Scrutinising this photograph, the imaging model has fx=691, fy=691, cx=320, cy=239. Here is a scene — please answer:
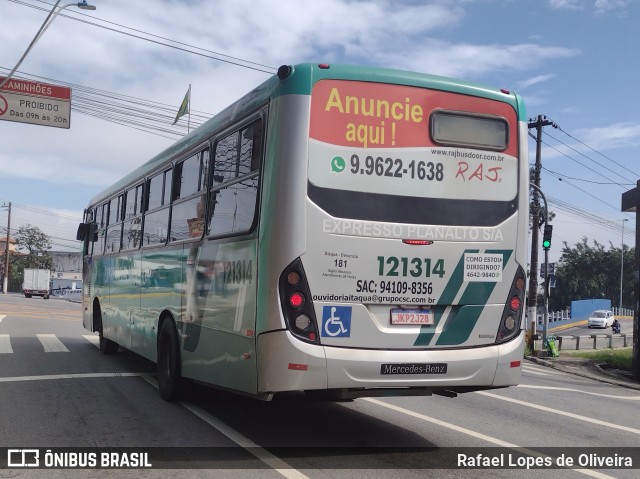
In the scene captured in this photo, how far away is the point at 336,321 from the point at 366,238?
784mm

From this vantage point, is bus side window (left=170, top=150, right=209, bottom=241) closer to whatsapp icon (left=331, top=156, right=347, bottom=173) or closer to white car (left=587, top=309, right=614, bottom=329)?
whatsapp icon (left=331, top=156, right=347, bottom=173)

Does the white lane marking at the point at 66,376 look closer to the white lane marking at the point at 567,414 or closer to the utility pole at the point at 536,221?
the white lane marking at the point at 567,414

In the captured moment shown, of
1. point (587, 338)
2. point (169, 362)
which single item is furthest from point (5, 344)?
point (587, 338)

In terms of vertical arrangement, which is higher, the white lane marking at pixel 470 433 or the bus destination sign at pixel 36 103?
the bus destination sign at pixel 36 103

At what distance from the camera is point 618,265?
9831 cm

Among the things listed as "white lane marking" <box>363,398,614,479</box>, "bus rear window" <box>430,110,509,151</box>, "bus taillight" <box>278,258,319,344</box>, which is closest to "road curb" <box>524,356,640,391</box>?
"white lane marking" <box>363,398,614,479</box>

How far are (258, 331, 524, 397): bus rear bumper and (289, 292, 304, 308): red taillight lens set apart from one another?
26cm

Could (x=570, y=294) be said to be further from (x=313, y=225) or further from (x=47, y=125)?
(x=313, y=225)

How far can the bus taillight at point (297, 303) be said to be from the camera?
591 cm

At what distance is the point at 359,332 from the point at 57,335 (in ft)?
50.1

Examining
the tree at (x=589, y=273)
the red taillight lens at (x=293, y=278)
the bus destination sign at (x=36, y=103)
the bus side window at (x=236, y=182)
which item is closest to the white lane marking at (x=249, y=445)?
the red taillight lens at (x=293, y=278)

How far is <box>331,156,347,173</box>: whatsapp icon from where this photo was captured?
612cm

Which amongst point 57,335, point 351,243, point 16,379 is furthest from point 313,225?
point 57,335

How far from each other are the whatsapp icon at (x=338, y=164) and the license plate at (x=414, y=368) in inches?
69.7
